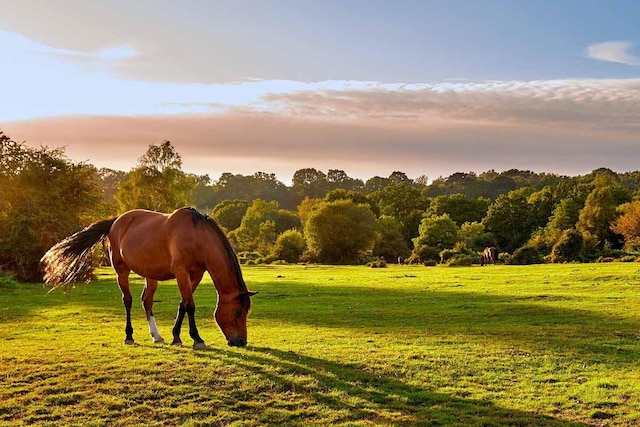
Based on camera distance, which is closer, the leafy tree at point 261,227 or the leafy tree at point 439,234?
the leafy tree at point 439,234

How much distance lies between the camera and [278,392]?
8.62 metres

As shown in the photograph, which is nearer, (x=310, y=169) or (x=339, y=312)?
(x=339, y=312)

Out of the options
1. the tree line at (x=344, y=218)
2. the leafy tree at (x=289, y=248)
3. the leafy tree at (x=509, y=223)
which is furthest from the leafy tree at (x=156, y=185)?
the leafy tree at (x=509, y=223)

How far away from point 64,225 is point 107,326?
21794 mm

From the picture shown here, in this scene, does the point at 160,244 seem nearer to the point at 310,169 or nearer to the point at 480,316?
the point at 480,316

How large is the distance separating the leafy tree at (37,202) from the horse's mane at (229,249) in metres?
26.1

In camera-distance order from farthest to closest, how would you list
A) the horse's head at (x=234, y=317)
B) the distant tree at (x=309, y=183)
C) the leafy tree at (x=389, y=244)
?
the distant tree at (x=309, y=183) → the leafy tree at (x=389, y=244) → the horse's head at (x=234, y=317)

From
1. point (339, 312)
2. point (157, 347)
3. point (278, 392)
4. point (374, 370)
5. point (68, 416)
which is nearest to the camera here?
point (68, 416)

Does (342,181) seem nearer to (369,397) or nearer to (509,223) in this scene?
(509,223)

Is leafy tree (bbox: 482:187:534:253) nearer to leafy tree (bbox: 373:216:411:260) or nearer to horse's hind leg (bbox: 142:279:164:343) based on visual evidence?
leafy tree (bbox: 373:216:411:260)

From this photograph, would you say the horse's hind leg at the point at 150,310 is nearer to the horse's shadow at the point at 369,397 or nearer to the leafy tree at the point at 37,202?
the horse's shadow at the point at 369,397

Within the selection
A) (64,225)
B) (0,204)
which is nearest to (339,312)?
(64,225)

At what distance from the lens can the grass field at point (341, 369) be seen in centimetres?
776

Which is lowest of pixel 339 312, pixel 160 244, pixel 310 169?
pixel 339 312
